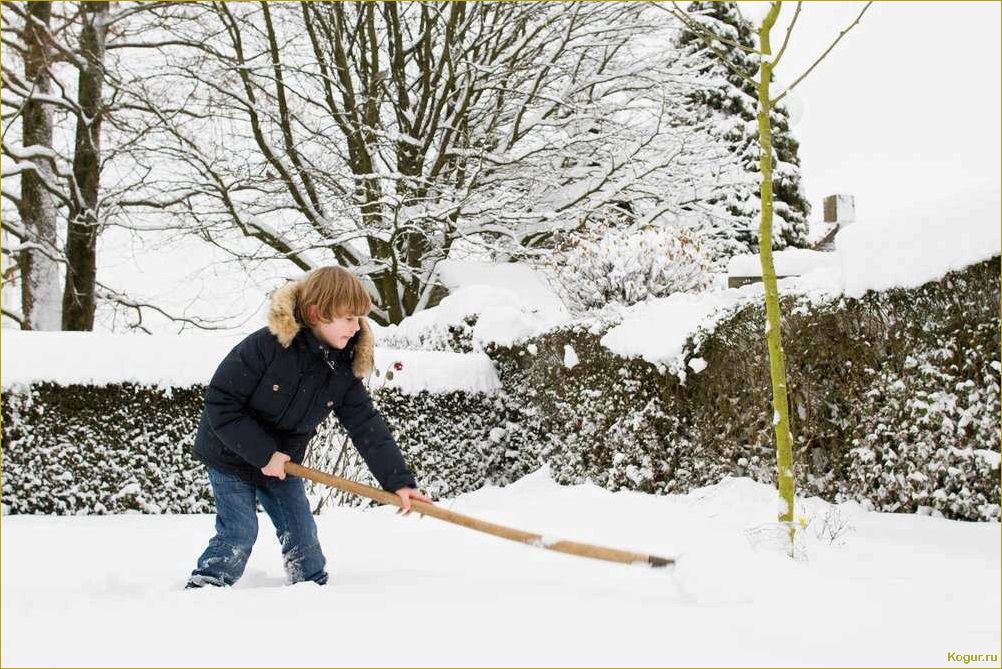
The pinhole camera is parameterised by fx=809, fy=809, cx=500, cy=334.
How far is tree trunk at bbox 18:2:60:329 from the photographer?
10.9 m

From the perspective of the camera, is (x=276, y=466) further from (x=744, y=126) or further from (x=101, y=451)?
(x=744, y=126)

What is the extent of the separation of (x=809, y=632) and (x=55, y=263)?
11978 mm

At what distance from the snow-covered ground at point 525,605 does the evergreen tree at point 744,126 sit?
1009 centimetres

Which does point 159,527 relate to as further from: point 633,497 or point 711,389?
point 711,389

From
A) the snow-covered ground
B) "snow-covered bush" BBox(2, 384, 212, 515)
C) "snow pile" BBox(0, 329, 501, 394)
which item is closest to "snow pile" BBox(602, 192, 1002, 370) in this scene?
the snow-covered ground

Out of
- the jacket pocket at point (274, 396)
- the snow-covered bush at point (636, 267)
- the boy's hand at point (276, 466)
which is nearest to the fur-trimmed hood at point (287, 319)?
the jacket pocket at point (274, 396)

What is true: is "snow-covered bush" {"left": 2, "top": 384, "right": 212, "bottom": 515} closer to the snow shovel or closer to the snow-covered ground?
the snow-covered ground

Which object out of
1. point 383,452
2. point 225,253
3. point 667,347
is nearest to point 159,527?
point 383,452

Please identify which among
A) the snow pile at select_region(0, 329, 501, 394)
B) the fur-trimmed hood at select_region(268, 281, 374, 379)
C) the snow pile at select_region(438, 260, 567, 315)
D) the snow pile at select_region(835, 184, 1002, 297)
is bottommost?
the snow pile at select_region(0, 329, 501, 394)

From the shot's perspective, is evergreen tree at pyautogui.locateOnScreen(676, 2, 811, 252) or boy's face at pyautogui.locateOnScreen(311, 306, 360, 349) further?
evergreen tree at pyautogui.locateOnScreen(676, 2, 811, 252)

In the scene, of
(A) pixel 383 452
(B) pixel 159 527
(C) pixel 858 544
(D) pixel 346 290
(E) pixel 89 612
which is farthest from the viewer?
(B) pixel 159 527

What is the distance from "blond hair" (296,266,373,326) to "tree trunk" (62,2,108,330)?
29.6 ft

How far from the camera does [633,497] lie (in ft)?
17.9

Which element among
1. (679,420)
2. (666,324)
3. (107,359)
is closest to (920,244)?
(666,324)
